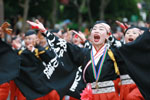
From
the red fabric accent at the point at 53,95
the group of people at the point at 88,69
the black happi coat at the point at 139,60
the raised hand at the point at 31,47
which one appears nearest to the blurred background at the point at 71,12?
the raised hand at the point at 31,47

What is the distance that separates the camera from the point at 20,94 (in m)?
7.62

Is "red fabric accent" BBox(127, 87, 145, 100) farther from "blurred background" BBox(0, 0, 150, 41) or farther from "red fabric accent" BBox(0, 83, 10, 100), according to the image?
"blurred background" BBox(0, 0, 150, 41)

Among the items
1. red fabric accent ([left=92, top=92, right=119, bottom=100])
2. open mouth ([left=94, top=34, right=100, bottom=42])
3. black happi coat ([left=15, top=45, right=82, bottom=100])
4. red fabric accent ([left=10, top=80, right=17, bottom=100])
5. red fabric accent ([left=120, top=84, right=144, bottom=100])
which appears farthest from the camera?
red fabric accent ([left=10, top=80, right=17, bottom=100])

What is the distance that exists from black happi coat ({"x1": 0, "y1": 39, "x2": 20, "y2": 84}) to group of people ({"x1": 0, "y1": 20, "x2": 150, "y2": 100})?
22mm

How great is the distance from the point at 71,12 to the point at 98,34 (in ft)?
85.2

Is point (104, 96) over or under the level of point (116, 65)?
under

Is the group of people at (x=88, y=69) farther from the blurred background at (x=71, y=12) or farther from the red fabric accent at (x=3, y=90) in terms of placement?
the blurred background at (x=71, y=12)

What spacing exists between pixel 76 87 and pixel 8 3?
16.3 metres

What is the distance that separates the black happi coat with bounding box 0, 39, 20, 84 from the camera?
6.37 metres

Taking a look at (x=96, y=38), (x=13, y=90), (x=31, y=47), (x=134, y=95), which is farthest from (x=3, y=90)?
(x=134, y=95)

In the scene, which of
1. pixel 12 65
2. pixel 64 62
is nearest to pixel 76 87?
pixel 64 62

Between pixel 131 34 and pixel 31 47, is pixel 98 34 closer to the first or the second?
pixel 131 34

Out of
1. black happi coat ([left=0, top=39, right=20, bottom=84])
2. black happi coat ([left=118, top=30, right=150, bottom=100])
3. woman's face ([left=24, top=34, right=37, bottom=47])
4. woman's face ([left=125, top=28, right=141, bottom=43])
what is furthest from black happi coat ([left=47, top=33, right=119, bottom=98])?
woman's face ([left=24, top=34, right=37, bottom=47])

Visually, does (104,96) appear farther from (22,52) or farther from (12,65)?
(22,52)
